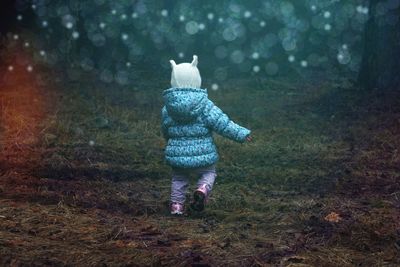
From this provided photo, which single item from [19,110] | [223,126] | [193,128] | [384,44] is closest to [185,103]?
[193,128]

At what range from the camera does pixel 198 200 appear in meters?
4.82

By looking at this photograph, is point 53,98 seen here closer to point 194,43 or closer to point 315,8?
point 194,43

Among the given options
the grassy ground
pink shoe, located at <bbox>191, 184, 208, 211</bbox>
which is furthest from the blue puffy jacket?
the grassy ground

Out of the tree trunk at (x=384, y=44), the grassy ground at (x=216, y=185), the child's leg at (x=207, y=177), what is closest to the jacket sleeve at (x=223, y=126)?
the child's leg at (x=207, y=177)

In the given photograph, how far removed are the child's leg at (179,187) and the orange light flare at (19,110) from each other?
8.02 feet

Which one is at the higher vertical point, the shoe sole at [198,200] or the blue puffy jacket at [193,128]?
the blue puffy jacket at [193,128]

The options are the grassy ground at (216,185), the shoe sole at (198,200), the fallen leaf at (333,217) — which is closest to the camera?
the grassy ground at (216,185)

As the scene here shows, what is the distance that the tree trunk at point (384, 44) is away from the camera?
991cm

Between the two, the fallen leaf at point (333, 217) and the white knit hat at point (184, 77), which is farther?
the white knit hat at point (184, 77)

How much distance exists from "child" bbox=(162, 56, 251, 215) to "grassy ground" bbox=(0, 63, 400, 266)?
0.32m

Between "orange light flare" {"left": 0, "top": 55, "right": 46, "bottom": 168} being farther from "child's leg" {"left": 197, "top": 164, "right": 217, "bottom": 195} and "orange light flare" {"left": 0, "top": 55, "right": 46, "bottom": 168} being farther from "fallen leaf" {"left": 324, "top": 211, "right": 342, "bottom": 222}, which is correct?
"fallen leaf" {"left": 324, "top": 211, "right": 342, "bottom": 222}

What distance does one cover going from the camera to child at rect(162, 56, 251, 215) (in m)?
5.03

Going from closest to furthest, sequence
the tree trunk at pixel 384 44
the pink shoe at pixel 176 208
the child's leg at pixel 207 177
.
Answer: the pink shoe at pixel 176 208, the child's leg at pixel 207 177, the tree trunk at pixel 384 44

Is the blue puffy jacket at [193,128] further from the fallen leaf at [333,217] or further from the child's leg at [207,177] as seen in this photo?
the fallen leaf at [333,217]
